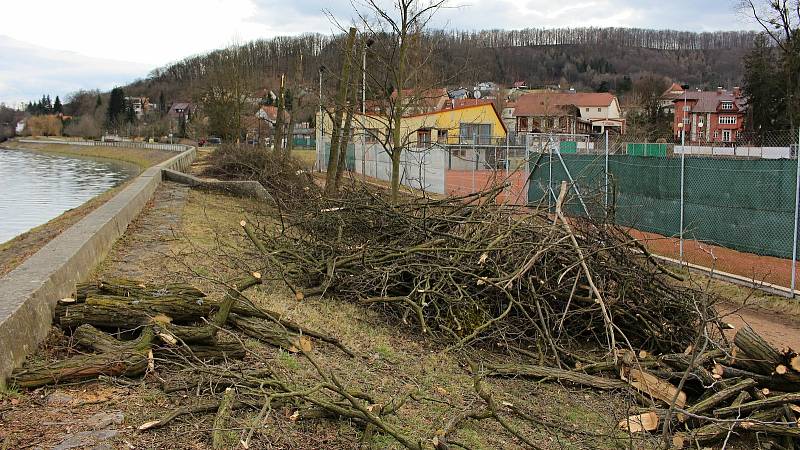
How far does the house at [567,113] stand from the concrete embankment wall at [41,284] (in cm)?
5235

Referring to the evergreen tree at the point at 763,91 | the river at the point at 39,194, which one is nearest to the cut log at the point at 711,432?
the river at the point at 39,194

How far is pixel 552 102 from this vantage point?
85.2 metres

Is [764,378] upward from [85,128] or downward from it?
downward

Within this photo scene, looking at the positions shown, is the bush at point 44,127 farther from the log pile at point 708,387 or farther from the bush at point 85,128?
the log pile at point 708,387

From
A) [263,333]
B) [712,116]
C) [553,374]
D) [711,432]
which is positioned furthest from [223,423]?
[712,116]

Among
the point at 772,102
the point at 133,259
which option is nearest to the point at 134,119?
the point at 772,102

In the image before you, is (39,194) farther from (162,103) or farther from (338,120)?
(162,103)

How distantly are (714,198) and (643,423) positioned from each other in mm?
8551

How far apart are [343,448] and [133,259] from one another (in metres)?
5.14

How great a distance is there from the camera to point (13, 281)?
5160mm

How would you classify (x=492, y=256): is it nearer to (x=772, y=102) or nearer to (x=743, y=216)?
(x=743, y=216)

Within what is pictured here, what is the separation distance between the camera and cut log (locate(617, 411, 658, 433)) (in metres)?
4.76

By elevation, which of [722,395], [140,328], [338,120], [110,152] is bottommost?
[722,395]

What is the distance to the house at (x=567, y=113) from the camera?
2815 inches
